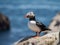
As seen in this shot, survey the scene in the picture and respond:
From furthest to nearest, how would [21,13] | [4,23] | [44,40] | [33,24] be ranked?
[4,23]
[21,13]
[33,24]
[44,40]

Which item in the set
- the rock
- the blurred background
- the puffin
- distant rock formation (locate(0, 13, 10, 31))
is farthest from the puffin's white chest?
distant rock formation (locate(0, 13, 10, 31))

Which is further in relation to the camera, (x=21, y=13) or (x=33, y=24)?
(x=21, y=13)

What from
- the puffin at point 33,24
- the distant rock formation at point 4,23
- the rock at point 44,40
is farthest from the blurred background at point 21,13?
the rock at point 44,40

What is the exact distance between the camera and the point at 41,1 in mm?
3434

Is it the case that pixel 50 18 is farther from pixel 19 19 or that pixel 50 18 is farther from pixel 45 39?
pixel 45 39

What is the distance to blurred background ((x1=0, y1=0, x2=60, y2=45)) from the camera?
11.2 feet

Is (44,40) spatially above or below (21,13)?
below

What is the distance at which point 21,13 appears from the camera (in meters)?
3.59

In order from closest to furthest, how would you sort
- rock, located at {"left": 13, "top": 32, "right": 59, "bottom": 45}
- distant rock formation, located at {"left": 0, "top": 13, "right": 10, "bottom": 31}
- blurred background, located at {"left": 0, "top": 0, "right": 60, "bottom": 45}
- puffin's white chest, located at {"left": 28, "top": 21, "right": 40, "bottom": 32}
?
rock, located at {"left": 13, "top": 32, "right": 59, "bottom": 45}
puffin's white chest, located at {"left": 28, "top": 21, "right": 40, "bottom": 32}
blurred background, located at {"left": 0, "top": 0, "right": 60, "bottom": 45}
distant rock formation, located at {"left": 0, "top": 13, "right": 10, "bottom": 31}

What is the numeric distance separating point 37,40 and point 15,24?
1.98 m

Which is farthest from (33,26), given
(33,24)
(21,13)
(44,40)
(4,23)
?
(4,23)

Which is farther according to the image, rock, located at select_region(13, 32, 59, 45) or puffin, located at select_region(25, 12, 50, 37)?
puffin, located at select_region(25, 12, 50, 37)

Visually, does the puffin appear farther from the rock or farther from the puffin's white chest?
the rock

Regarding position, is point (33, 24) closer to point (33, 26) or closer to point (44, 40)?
point (33, 26)
